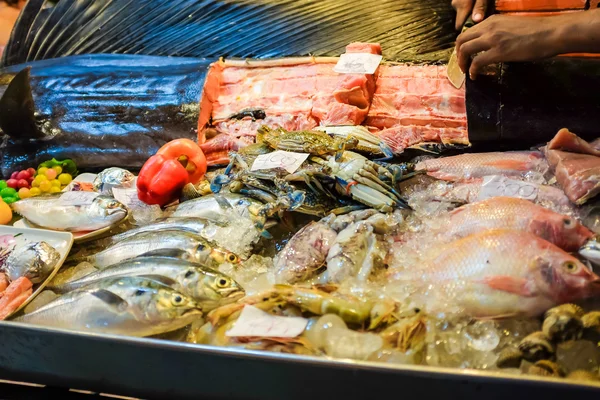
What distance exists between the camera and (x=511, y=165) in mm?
2605

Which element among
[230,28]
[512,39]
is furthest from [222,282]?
[230,28]

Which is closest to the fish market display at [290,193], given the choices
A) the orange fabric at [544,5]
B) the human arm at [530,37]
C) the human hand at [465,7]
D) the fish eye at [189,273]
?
the fish eye at [189,273]

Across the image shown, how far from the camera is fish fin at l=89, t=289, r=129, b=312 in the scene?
2.01 m

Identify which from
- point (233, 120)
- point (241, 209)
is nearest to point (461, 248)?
point (241, 209)

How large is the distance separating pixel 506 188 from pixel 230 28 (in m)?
2.69

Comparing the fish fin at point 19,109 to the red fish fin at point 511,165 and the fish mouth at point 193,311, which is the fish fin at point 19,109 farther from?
the red fish fin at point 511,165

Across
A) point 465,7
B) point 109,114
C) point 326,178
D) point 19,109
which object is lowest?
point 326,178

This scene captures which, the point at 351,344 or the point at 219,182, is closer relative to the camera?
the point at 351,344

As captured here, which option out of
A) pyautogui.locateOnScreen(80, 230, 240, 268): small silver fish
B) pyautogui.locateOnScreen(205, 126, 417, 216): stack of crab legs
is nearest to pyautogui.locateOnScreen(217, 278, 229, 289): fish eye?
pyautogui.locateOnScreen(80, 230, 240, 268): small silver fish

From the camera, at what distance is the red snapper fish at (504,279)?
1.75m

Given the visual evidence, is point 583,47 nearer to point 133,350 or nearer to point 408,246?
point 408,246

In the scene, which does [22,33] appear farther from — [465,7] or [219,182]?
[465,7]

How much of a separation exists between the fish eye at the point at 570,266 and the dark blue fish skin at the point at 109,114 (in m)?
2.49

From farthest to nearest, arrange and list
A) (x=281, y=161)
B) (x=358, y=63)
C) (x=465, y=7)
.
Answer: (x=358, y=63), (x=465, y=7), (x=281, y=161)
